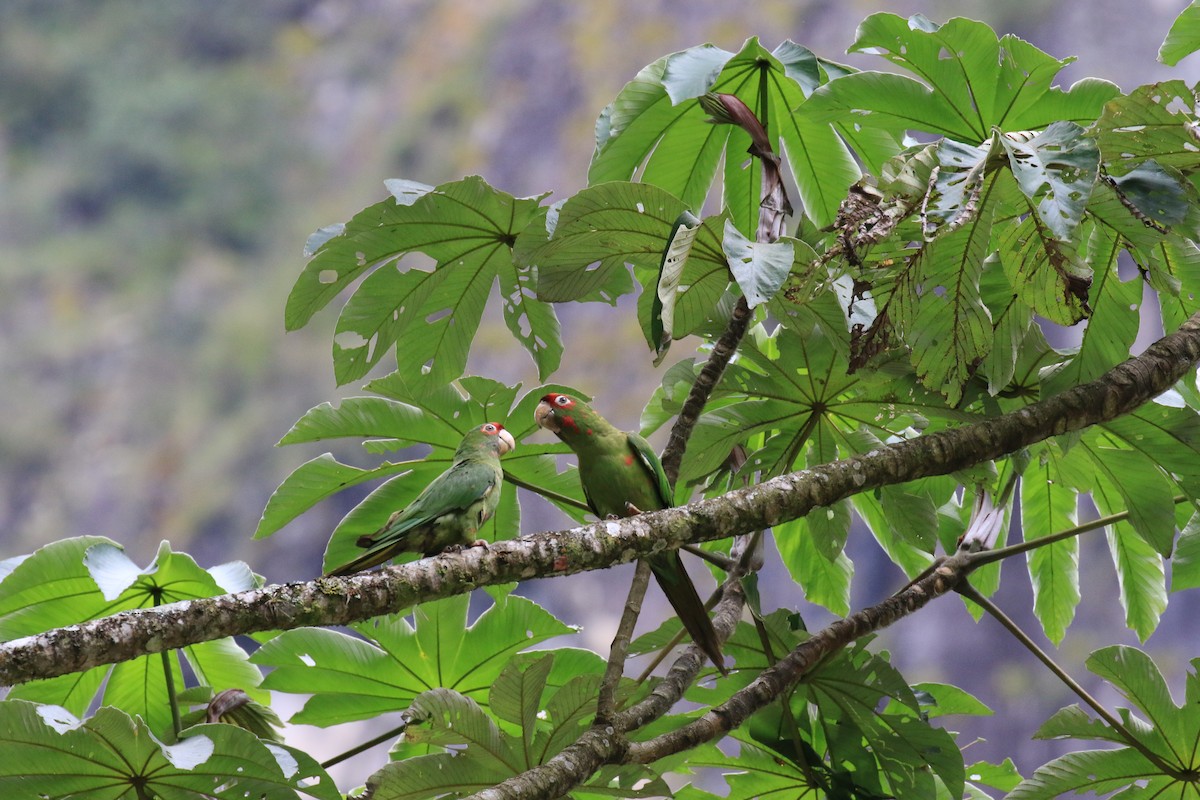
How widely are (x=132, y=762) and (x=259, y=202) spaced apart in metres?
26.8

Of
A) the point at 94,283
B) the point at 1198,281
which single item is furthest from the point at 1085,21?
the point at 94,283

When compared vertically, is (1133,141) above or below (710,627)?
above

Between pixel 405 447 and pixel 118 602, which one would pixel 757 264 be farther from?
pixel 118 602

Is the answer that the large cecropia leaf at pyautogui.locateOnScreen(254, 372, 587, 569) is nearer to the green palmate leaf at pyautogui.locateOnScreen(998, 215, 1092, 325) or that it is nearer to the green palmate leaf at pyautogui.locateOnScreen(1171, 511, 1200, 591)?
the green palmate leaf at pyautogui.locateOnScreen(998, 215, 1092, 325)

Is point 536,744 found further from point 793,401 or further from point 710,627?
point 793,401

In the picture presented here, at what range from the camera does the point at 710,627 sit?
2186mm

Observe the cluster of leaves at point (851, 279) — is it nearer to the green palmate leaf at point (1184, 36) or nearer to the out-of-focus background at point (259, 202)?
the green palmate leaf at point (1184, 36)

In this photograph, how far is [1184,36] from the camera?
2.27m

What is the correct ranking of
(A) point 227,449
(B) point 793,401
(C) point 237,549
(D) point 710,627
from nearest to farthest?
(D) point 710,627 → (B) point 793,401 → (C) point 237,549 → (A) point 227,449

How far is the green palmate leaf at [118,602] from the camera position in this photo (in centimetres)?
216

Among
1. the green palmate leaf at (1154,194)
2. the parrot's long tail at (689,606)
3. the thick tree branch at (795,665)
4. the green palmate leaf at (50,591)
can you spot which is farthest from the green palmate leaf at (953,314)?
the green palmate leaf at (50,591)

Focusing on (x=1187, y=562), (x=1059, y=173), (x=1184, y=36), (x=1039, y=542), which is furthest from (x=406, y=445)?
(x=1184, y=36)

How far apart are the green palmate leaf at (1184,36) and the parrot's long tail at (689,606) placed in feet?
5.03

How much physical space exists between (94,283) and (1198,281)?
26207 millimetres
